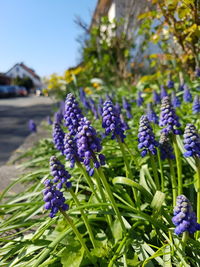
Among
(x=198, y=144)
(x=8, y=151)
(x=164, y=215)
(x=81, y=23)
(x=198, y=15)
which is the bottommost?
(x=8, y=151)

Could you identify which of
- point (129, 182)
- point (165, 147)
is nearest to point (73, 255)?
point (129, 182)

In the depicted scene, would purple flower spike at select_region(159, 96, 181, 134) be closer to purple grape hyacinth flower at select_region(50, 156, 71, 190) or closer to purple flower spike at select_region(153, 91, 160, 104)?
purple grape hyacinth flower at select_region(50, 156, 71, 190)

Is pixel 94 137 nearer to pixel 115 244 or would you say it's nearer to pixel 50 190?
pixel 50 190

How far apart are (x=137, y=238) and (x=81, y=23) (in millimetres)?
10233

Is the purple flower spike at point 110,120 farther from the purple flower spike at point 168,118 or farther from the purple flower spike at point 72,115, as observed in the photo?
the purple flower spike at point 168,118

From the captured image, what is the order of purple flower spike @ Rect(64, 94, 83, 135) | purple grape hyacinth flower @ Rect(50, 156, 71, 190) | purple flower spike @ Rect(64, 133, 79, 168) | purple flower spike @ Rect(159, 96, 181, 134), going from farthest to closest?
purple flower spike @ Rect(159, 96, 181, 134) < purple flower spike @ Rect(64, 94, 83, 135) < purple flower spike @ Rect(64, 133, 79, 168) < purple grape hyacinth flower @ Rect(50, 156, 71, 190)

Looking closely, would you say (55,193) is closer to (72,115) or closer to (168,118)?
(72,115)

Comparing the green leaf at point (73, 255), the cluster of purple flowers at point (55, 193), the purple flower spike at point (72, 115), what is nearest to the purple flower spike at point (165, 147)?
the purple flower spike at point (72, 115)

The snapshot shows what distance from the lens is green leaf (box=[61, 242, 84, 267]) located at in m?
1.80

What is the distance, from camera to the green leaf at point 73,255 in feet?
5.91

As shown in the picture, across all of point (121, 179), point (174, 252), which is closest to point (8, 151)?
point (121, 179)

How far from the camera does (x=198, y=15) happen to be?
3.99 m

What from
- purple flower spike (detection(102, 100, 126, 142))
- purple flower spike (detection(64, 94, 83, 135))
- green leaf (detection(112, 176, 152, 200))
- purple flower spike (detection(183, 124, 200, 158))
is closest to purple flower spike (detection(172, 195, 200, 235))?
purple flower spike (detection(183, 124, 200, 158))

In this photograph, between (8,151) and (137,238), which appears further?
(8,151)
